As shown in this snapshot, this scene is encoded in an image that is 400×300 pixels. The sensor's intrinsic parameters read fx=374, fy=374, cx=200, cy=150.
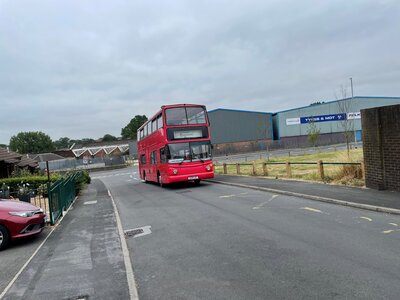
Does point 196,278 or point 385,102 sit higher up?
point 385,102

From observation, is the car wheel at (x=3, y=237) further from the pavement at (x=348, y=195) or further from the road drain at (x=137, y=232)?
the pavement at (x=348, y=195)

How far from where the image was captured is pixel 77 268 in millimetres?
6363

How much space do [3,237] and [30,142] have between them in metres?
148

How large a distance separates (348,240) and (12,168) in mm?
34080

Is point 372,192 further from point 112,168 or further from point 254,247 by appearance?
point 112,168

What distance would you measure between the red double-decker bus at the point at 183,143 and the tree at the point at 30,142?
137 m

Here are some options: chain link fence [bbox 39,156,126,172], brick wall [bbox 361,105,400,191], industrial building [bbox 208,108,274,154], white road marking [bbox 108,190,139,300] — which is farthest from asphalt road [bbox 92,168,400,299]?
industrial building [bbox 208,108,274,154]

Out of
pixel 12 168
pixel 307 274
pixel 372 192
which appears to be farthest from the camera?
pixel 12 168

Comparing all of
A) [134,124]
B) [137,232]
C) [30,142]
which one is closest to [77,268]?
[137,232]

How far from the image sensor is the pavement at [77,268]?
17.1 feet

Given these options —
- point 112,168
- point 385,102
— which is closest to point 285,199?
point 112,168

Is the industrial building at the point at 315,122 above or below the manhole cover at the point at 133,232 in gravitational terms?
above

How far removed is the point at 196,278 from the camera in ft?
17.4

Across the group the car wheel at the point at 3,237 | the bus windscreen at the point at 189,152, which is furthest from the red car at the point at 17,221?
the bus windscreen at the point at 189,152
